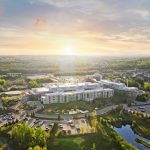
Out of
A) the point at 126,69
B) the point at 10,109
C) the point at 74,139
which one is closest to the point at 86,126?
the point at 74,139

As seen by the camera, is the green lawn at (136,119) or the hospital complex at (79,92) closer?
the green lawn at (136,119)

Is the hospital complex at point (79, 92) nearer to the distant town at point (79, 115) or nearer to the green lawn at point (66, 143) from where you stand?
the distant town at point (79, 115)

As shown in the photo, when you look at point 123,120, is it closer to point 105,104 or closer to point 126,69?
point 105,104

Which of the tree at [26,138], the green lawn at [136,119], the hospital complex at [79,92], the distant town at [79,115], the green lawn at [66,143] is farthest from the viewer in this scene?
the hospital complex at [79,92]

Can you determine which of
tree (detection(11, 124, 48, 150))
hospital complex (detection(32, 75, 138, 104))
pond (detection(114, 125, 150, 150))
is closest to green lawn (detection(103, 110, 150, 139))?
pond (detection(114, 125, 150, 150))

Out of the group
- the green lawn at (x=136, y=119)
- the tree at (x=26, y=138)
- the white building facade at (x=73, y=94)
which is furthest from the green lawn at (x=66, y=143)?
the white building facade at (x=73, y=94)

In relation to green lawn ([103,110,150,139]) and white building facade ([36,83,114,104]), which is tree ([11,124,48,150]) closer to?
green lawn ([103,110,150,139])

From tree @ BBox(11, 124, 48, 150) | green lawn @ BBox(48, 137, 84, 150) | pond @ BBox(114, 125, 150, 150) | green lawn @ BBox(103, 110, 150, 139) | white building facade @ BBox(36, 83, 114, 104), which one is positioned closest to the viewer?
tree @ BBox(11, 124, 48, 150)

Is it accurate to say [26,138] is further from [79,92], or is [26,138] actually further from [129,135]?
[79,92]

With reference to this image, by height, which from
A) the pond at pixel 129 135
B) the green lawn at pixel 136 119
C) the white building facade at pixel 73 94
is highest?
the white building facade at pixel 73 94
